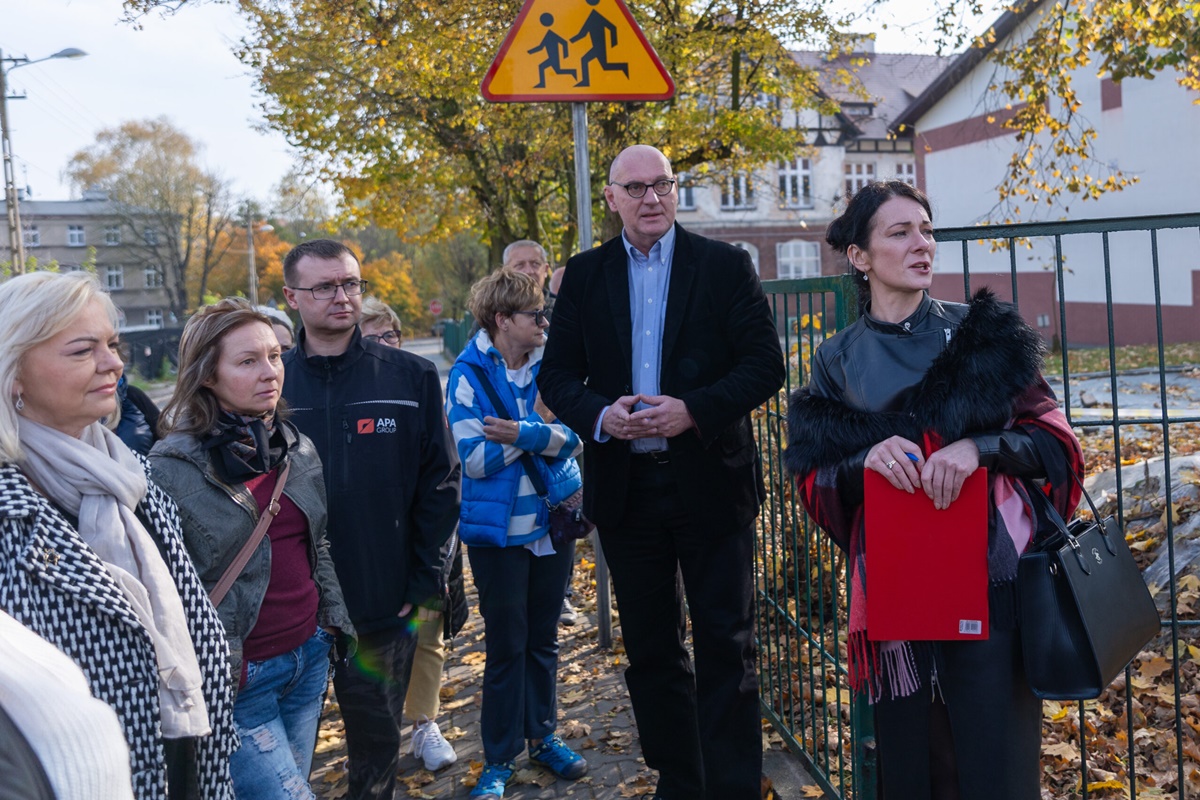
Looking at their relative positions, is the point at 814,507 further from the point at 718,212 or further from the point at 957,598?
the point at 718,212

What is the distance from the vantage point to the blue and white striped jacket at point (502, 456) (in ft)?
14.3

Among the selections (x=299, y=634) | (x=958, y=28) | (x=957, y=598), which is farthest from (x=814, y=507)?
(x=958, y=28)

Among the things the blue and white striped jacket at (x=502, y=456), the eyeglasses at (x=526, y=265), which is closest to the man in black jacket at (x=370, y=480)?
the blue and white striped jacket at (x=502, y=456)

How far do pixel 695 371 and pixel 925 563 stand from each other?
4.20 feet

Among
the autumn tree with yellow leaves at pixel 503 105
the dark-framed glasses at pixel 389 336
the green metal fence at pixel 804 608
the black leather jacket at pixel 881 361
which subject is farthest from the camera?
the autumn tree with yellow leaves at pixel 503 105

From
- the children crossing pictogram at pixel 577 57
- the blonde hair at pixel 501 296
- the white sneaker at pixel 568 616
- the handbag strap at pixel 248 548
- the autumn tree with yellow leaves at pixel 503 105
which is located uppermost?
the autumn tree with yellow leaves at pixel 503 105

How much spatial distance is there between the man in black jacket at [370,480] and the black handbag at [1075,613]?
80.7 inches

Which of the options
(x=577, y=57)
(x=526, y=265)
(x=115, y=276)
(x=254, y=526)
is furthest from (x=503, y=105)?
(x=115, y=276)

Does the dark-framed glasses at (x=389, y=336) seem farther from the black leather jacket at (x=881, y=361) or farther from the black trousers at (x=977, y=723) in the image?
the black trousers at (x=977, y=723)

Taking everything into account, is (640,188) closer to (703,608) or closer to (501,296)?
(501,296)

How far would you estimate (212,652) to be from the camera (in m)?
2.59

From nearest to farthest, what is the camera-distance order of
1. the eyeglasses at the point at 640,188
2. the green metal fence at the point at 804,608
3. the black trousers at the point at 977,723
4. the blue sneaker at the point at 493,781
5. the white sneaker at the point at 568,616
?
the black trousers at the point at 977,723, the green metal fence at the point at 804,608, the eyeglasses at the point at 640,188, the blue sneaker at the point at 493,781, the white sneaker at the point at 568,616

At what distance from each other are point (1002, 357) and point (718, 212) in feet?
149

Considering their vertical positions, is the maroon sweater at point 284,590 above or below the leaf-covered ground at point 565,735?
above
